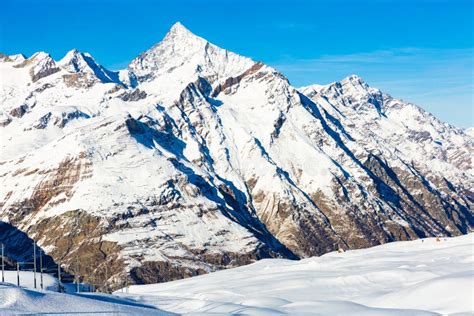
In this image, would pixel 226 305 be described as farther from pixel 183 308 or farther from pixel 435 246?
pixel 435 246

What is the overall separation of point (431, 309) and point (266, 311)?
501 inches

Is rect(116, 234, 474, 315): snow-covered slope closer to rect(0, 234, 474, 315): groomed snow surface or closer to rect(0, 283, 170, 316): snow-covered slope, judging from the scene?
rect(0, 234, 474, 315): groomed snow surface

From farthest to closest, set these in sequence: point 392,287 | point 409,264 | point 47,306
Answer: point 409,264 < point 392,287 < point 47,306

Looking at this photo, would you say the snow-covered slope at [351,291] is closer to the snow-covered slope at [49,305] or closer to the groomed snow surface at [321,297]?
the groomed snow surface at [321,297]

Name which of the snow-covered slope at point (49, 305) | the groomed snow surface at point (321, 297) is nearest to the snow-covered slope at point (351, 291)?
the groomed snow surface at point (321, 297)

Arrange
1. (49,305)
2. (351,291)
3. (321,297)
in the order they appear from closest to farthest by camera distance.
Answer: (49,305) → (321,297) → (351,291)

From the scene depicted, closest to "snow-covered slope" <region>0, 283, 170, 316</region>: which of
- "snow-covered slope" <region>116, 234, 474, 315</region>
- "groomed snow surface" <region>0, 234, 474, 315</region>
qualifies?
"groomed snow surface" <region>0, 234, 474, 315</region>

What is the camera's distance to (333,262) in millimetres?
123562

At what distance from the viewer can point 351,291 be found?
8119cm

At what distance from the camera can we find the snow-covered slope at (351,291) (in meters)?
54.6

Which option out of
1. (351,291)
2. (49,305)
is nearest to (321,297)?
(351,291)

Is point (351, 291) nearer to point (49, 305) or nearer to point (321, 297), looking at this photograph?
point (321, 297)

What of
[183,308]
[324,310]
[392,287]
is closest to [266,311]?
[324,310]

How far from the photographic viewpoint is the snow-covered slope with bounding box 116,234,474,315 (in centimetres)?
5462
